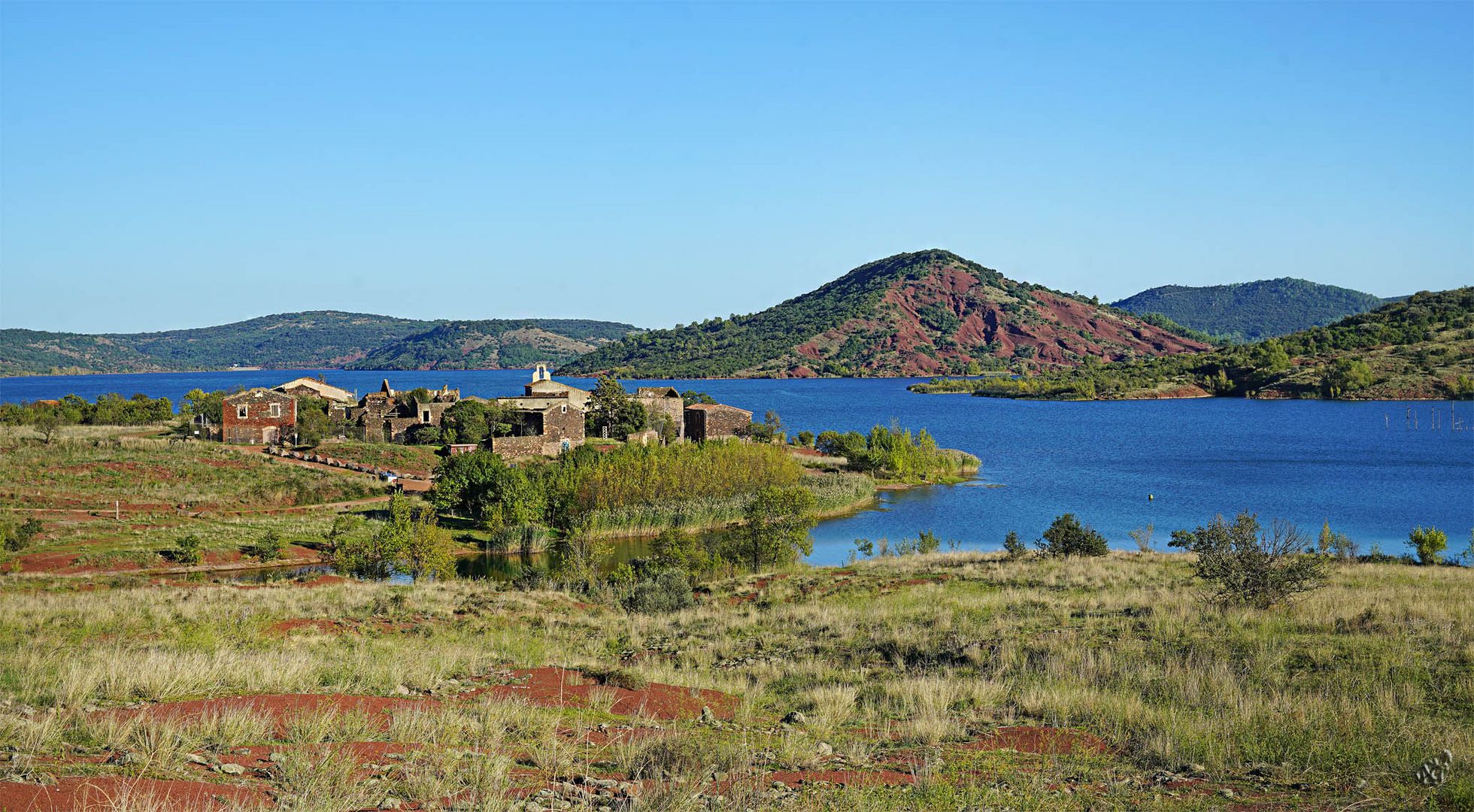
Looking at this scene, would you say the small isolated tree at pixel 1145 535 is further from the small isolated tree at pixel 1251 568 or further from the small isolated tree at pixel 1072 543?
the small isolated tree at pixel 1251 568

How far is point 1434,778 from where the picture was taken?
681 cm

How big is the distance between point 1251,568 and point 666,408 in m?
59.8

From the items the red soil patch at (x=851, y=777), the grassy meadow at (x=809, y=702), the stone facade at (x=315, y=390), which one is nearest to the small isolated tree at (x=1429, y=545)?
the grassy meadow at (x=809, y=702)

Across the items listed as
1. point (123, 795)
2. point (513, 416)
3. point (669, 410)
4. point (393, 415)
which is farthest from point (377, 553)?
point (669, 410)

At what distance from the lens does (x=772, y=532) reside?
33.4 metres

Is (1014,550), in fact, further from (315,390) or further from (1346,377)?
(1346,377)

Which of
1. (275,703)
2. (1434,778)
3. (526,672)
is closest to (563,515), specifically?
(526,672)

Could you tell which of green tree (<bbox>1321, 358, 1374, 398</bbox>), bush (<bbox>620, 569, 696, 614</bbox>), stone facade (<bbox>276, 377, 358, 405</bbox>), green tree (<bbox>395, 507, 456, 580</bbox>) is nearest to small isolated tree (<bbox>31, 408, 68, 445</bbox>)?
stone facade (<bbox>276, 377, 358, 405</bbox>)

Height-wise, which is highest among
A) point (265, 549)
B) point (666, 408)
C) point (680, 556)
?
point (666, 408)

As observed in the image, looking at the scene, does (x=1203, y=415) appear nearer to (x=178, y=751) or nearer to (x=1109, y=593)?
(x=1109, y=593)

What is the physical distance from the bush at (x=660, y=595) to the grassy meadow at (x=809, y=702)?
2.69 m

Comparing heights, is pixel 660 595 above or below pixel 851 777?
below

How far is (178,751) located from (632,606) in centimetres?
1600

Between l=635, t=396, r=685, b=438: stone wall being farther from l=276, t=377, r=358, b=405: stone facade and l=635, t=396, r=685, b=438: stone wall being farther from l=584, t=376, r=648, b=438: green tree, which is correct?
l=276, t=377, r=358, b=405: stone facade
